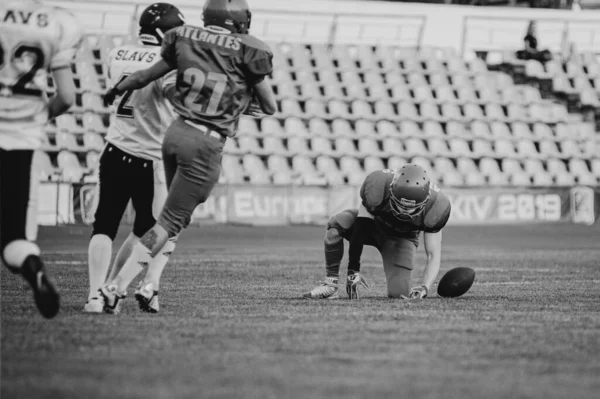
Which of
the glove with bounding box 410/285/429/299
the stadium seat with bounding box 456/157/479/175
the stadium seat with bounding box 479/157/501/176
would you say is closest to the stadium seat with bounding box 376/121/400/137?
the stadium seat with bounding box 456/157/479/175

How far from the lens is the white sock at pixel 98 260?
22.2 ft

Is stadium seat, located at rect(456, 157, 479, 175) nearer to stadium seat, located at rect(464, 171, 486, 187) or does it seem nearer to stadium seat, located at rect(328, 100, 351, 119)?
stadium seat, located at rect(464, 171, 486, 187)

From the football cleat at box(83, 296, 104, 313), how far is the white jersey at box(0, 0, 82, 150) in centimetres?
129

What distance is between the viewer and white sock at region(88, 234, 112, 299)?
6.77 m

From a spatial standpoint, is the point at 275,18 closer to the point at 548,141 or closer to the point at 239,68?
the point at 548,141

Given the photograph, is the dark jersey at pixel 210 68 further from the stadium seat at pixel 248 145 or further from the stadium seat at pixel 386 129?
the stadium seat at pixel 386 129

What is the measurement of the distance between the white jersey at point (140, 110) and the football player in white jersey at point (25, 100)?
108cm

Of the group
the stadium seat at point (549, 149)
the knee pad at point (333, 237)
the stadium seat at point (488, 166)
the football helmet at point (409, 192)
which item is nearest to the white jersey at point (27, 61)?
the football helmet at point (409, 192)

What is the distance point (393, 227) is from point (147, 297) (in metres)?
2.40

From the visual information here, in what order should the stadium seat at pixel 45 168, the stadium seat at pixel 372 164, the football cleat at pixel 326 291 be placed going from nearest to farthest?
1. the football cleat at pixel 326 291
2. the stadium seat at pixel 45 168
3. the stadium seat at pixel 372 164

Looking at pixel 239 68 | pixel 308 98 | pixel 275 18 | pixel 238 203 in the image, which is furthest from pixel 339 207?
Result: pixel 239 68

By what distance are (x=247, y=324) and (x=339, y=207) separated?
14.5 m

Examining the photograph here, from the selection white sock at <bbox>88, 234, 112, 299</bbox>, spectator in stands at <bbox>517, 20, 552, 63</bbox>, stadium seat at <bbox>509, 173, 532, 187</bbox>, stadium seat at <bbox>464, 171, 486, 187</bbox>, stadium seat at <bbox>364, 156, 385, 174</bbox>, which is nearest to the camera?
white sock at <bbox>88, 234, 112, 299</bbox>

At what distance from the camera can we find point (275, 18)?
23.9 m
